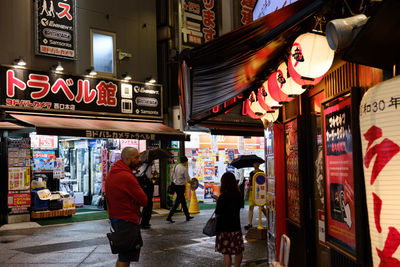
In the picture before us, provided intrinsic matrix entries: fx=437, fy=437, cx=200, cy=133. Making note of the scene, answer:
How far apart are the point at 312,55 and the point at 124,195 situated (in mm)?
3361

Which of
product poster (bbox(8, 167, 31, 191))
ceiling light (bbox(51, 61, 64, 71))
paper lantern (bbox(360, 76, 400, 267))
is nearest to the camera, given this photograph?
paper lantern (bbox(360, 76, 400, 267))

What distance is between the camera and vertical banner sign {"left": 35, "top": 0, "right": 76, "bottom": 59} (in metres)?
15.1

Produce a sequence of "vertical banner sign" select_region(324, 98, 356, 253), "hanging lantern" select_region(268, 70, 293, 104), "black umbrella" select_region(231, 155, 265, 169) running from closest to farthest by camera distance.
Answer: "vertical banner sign" select_region(324, 98, 356, 253)
"hanging lantern" select_region(268, 70, 293, 104)
"black umbrella" select_region(231, 155, 265, 169)

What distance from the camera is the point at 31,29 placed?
49.4 ft

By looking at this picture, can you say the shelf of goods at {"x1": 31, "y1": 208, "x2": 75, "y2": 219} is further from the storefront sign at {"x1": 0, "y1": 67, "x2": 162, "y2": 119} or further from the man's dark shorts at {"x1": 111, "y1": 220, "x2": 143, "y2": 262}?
the man's dark shorts at {"x1": 111, "y1": 220, "x2": 143, "y2": 262}

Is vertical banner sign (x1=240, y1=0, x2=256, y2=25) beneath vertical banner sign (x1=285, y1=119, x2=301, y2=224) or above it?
above

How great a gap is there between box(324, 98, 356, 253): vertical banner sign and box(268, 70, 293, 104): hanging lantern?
3.65ft

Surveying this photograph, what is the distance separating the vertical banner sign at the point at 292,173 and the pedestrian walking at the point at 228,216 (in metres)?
0.83

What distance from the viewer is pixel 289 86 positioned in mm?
5848

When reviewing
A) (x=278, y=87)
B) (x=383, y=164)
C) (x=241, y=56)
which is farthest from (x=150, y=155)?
(x=383, y=164)

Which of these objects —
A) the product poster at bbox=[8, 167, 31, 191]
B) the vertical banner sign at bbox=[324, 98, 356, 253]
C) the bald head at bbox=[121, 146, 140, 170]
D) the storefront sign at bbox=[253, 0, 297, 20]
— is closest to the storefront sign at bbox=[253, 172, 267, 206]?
the storefront sign at bbox=[253, 0, 297, 20]

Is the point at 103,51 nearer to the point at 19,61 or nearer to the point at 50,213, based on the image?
the point at 19,61

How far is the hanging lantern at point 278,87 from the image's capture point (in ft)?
20.2

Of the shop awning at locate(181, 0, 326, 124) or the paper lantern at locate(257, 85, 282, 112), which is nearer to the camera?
the shop awning at locate(181, 0, 326, 124)
